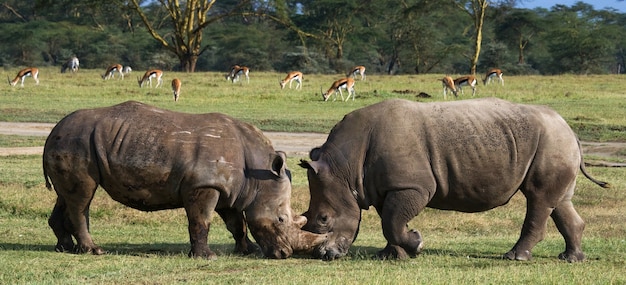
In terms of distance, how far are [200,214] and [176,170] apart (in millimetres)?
477

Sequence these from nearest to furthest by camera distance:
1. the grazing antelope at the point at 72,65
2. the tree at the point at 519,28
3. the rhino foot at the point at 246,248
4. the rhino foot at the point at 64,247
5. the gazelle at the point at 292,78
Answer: the rhino foot at the point at 64,247, the rhino foot at the point at 246,248, the gazelle at the point at 292,78, the grazing antelope at the point at 72,65, the tree at the point at 519,28

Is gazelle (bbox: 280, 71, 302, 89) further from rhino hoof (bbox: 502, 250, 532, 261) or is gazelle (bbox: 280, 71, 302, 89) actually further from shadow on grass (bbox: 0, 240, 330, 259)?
rhino hoof (bbox: 502, 250, 532, 261)

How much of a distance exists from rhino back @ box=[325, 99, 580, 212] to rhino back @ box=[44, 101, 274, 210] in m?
1.11

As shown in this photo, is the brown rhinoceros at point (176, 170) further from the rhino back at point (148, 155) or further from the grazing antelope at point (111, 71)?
the grazing antelope at point (111, 71)

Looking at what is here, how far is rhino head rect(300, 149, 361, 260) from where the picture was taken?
1009 centimetres

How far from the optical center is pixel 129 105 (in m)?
10.3

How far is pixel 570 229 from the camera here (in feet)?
33.6

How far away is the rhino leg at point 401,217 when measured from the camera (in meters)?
9.79

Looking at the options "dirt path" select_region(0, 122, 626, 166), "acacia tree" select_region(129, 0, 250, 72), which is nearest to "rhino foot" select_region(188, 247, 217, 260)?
"dirt path" select_region(0, 122, 626, 166)

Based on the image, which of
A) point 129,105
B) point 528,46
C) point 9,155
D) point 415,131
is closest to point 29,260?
point 129,105

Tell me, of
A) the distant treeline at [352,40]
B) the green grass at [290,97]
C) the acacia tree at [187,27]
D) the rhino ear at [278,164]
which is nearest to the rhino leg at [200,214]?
the rhino ear at [278,164]

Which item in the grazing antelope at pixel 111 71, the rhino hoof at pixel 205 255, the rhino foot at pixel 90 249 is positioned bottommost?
the grazing antelope at pixel 111 71

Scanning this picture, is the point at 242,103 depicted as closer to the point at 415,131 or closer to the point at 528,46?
the point at 415,131

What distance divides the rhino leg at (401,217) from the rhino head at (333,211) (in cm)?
38
